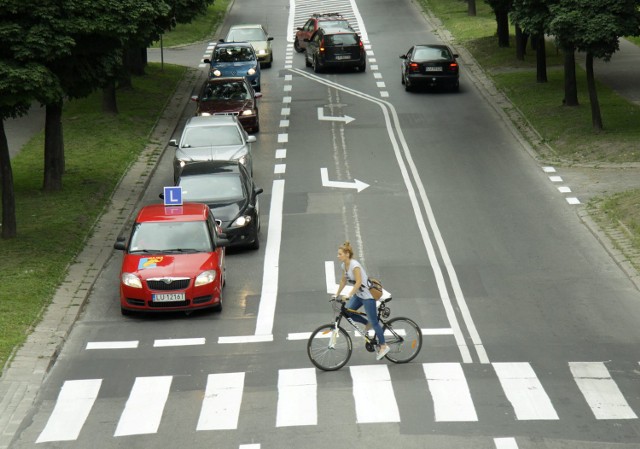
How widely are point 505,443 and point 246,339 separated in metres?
5.72

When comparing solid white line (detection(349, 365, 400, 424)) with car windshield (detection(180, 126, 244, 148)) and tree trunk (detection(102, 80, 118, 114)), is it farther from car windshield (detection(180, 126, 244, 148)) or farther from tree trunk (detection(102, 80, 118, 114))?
tree trunk (detection(102, 80, 118, 114))

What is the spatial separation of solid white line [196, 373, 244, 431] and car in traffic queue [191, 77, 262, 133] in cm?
1921

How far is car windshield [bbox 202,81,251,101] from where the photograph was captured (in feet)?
115

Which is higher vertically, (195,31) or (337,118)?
(195,31)

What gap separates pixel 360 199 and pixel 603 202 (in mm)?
5565

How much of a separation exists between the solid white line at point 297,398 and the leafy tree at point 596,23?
59.0ft

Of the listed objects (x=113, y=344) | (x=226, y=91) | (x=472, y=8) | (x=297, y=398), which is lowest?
(x=113, y=344)

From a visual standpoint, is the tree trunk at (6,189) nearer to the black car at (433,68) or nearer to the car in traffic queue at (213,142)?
the car in traffic queue at (213,142)

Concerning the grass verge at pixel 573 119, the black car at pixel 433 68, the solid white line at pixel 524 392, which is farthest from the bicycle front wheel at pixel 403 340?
the black car at pixel 433 68

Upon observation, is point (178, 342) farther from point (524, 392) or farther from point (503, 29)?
point (503, 29)

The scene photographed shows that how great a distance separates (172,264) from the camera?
19125 mm

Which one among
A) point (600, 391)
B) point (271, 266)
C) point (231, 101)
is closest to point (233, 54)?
point (231, 101)

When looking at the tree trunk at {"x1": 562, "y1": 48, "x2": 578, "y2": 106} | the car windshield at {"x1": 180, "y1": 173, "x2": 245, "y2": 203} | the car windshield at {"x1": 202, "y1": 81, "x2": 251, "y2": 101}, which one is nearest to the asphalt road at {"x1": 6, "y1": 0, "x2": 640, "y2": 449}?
the car windshield at {"x1": 180, "y1": 173, "x2": 245, "y2": 203}

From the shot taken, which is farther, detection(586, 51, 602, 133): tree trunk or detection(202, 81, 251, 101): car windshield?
detection(202, 81, 251, 101): car windshield
